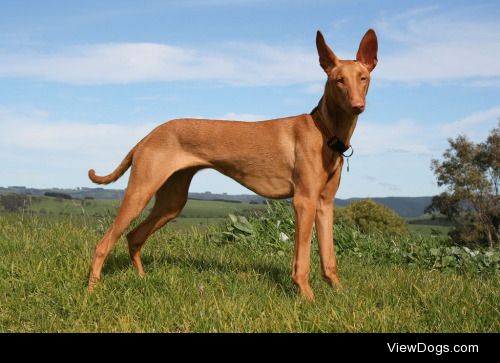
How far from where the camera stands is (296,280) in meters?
5.83

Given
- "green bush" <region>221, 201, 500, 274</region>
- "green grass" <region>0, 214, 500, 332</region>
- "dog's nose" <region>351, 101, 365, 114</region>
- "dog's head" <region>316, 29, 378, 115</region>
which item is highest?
"dog's head" <region>316, 29, 378, 115</region>

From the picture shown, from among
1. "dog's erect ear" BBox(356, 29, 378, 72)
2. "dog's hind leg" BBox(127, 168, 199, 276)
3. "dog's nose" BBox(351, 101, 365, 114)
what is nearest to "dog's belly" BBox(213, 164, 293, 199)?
"dog's hind leg" BBox(127, 168, 199, 276)

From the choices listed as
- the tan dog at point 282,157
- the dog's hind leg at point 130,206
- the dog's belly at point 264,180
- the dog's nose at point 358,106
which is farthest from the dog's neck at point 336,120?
the dog's hind leg at point 130,206

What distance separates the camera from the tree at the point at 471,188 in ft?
146

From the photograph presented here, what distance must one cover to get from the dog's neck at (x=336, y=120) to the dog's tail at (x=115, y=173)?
7.31 feet

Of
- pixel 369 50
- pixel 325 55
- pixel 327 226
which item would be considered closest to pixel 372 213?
pixel 327 226

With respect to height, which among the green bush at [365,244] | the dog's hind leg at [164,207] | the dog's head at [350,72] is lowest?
the green bush at [365,244]

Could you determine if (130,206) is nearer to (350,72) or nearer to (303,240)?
(303,240)

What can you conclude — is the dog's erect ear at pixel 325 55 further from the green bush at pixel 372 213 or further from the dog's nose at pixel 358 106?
the green bush at pixel 372 213

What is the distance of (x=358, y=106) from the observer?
5340 millimetres

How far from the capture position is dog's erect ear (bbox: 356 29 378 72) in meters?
5.81

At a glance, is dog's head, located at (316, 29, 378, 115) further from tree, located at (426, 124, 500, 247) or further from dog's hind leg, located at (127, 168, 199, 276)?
tree, located at (426, 124, 500, 247)

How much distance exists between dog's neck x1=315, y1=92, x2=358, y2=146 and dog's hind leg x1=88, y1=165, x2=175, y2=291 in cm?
177
